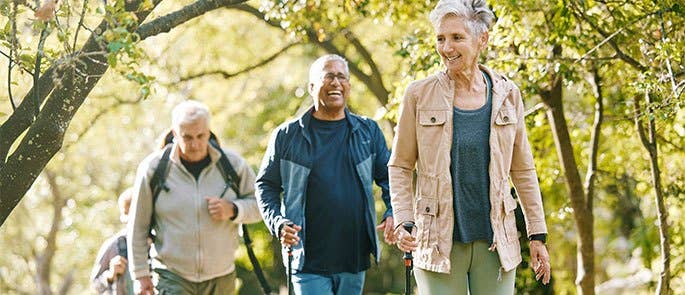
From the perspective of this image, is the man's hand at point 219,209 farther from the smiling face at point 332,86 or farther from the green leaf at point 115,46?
the green leaf at point 115,46

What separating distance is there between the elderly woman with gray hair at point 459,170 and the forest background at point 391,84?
1.82 m

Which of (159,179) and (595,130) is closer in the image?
(159,179)

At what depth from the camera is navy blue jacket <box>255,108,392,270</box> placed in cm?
715

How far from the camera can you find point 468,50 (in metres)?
5.79

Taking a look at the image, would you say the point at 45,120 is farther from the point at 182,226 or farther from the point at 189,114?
the point at 182,226

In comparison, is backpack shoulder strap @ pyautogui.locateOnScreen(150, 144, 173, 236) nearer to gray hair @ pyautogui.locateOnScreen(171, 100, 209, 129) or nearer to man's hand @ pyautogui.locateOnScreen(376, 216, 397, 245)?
gray hair @ pyautogui.locateOnScreen(171, 100, 209, 129)

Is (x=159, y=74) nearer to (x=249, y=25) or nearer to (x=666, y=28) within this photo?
(x=249, y=25)

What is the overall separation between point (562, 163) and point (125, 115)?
16.8 metres

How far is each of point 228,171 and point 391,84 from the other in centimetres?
745

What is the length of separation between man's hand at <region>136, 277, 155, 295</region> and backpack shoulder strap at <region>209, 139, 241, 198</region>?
76cm

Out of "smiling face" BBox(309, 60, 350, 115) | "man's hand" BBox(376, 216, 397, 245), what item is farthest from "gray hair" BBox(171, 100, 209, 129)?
"man's hand" BBox(376, 216, 397, 245)

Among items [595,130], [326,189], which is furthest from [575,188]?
[326,189]

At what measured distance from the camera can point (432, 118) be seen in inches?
226

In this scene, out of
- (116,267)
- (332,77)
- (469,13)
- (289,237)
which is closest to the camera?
(469,13)
